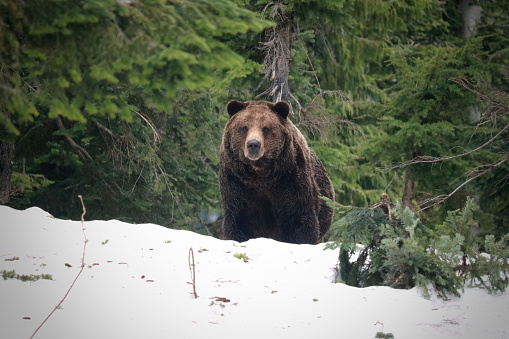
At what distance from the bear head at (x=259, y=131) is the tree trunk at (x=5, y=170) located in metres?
3.23

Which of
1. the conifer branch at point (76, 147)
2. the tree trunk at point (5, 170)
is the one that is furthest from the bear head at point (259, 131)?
the conifer branch at point (76, 147)

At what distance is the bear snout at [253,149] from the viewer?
701 cm

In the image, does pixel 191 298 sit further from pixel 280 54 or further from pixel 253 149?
pixel 280 54

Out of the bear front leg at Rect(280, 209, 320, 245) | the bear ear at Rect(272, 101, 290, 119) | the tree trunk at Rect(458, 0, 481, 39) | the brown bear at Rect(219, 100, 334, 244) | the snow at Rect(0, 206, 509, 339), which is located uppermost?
the tree trunk at Rect(458, 0, 481, 39)

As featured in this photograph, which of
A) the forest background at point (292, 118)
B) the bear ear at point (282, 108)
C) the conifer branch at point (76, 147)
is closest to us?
the bear ear at point (282, 108)

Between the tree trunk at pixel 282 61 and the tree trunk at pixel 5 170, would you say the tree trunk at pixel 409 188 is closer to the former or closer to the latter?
the tree trunk at pixel 282 61

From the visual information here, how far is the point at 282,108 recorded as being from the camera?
7.62 meters

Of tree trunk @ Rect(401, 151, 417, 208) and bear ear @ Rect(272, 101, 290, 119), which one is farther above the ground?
bear ear @ Rect(272, 101, 290, 119)

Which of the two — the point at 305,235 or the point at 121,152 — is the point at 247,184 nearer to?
the point at 305,235

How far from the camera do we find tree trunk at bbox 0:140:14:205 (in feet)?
26.5

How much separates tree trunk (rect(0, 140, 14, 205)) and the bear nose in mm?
3599

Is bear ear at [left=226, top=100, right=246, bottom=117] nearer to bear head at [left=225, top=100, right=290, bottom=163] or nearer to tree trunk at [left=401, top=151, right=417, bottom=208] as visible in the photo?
bear head at [left=225, top=100, right=290, bottom=163]

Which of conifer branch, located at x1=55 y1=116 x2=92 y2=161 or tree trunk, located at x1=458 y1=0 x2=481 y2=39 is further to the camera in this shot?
tree trunk, located at x1=458 y1=0 x2=481 y2=39

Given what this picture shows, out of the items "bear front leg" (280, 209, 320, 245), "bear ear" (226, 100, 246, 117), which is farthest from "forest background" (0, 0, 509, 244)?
"bear front leg" (280, 209, 320, 245)
